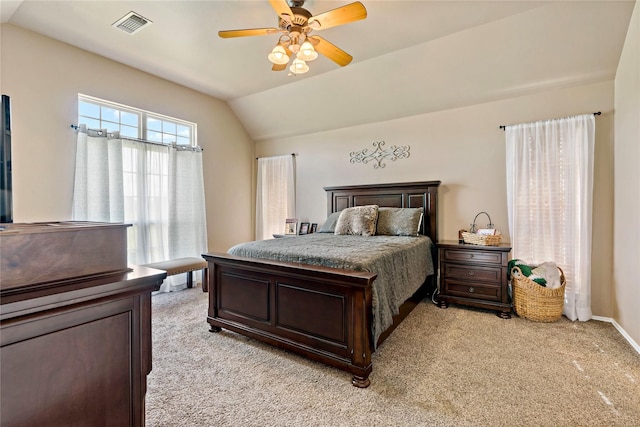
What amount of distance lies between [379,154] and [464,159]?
3.85ft

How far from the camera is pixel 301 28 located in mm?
2309

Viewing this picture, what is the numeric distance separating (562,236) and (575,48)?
190 cm

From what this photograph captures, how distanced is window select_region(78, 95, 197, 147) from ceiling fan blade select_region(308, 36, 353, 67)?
273 centimetres

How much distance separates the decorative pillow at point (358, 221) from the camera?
3.63m

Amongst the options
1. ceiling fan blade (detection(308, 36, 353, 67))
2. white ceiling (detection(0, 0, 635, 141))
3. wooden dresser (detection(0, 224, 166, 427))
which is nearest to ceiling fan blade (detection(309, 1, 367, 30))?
ceiling fan blade (detection(308, 36, 353, 67))

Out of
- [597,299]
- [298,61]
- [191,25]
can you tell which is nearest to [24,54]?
[191,25]

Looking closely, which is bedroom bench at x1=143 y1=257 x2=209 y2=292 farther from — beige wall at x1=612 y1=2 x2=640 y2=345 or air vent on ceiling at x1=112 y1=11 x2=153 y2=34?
beige wall at x1=612 y1=2 x2=640 y2=345

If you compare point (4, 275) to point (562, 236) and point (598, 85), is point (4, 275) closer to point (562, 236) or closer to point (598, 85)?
point (562, 236)

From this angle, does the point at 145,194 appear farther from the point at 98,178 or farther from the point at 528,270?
the point at 528,270

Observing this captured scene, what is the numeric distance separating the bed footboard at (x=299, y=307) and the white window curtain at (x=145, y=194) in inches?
65.9

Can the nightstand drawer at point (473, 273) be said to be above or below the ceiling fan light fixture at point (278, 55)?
below

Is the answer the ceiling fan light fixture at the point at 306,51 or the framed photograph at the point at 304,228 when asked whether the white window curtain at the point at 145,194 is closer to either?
the framed photograph at the point at 304,228

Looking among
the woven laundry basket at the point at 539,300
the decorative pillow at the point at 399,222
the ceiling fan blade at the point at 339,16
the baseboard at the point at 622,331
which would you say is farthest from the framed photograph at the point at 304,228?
the baseboard at the point at 622,331

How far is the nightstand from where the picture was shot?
310cm
